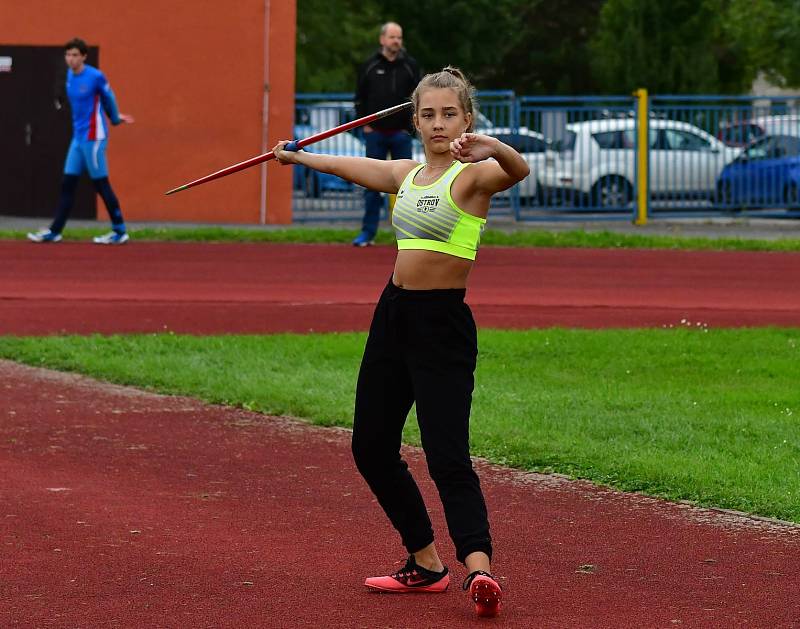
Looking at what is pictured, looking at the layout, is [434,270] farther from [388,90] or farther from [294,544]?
[388,90]

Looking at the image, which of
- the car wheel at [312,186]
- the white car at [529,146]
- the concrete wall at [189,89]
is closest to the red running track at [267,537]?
the concrete wall at [189,89]

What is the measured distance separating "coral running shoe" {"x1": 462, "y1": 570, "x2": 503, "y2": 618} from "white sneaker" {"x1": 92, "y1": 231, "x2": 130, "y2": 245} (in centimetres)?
1364

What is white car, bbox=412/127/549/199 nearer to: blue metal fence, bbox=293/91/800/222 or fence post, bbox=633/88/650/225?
blue metal fence, bbox=293/91/800/222

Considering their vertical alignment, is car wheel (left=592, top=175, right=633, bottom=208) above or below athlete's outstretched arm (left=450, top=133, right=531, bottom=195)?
above

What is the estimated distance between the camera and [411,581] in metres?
5.83

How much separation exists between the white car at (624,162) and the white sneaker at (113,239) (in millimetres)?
6882

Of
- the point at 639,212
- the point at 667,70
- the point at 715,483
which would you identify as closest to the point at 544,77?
the point at 667,70

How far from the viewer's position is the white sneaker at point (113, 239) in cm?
1850

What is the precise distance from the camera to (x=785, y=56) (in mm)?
37062

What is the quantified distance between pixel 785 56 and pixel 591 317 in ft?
83.6

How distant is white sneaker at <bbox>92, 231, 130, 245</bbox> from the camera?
60.7ft

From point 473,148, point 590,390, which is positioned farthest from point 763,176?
point 473,148

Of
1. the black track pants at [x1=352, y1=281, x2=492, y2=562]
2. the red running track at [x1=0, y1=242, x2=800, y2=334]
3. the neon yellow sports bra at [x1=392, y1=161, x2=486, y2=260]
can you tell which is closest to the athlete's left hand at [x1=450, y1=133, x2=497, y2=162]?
the neon yellow sports bra at [x1=392, y1=161, x2=486, y2=260]

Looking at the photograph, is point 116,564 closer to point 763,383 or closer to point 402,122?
point 763,383
